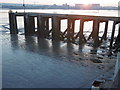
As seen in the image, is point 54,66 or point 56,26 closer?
point 54,66

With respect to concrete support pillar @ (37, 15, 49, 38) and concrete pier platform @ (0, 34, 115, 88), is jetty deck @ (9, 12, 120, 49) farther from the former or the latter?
concrete pier platform @ (0, 34, 115, 88)

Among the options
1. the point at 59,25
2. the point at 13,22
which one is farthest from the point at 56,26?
the point at 13,22

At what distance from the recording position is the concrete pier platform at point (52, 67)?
638 cm

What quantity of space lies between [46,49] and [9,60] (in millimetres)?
3008

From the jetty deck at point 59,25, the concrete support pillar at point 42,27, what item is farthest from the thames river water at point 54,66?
the concrete support pillar at point 42,27

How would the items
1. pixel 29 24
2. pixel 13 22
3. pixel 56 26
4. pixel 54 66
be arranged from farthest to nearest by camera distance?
pixel 13 22 → pixel 29 24 → pixel 56 26 → pixel 54 66

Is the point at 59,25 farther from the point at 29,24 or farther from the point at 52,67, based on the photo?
the point at 52,67

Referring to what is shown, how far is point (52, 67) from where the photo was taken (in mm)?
7883

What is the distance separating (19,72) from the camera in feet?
23.9

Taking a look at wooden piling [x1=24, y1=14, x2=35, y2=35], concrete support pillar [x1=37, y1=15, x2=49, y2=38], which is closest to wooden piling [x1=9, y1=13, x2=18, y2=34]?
wooden piling [x1=24, y1=14, x2=35, y2=35]

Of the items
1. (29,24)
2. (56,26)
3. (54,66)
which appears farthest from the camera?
(29,24)

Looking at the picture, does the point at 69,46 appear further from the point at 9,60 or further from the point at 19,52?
the point at 9,60

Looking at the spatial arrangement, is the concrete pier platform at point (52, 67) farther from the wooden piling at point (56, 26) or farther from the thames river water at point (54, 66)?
the wooden piling at point (56, 26)

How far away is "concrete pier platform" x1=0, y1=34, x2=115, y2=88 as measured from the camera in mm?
6379
